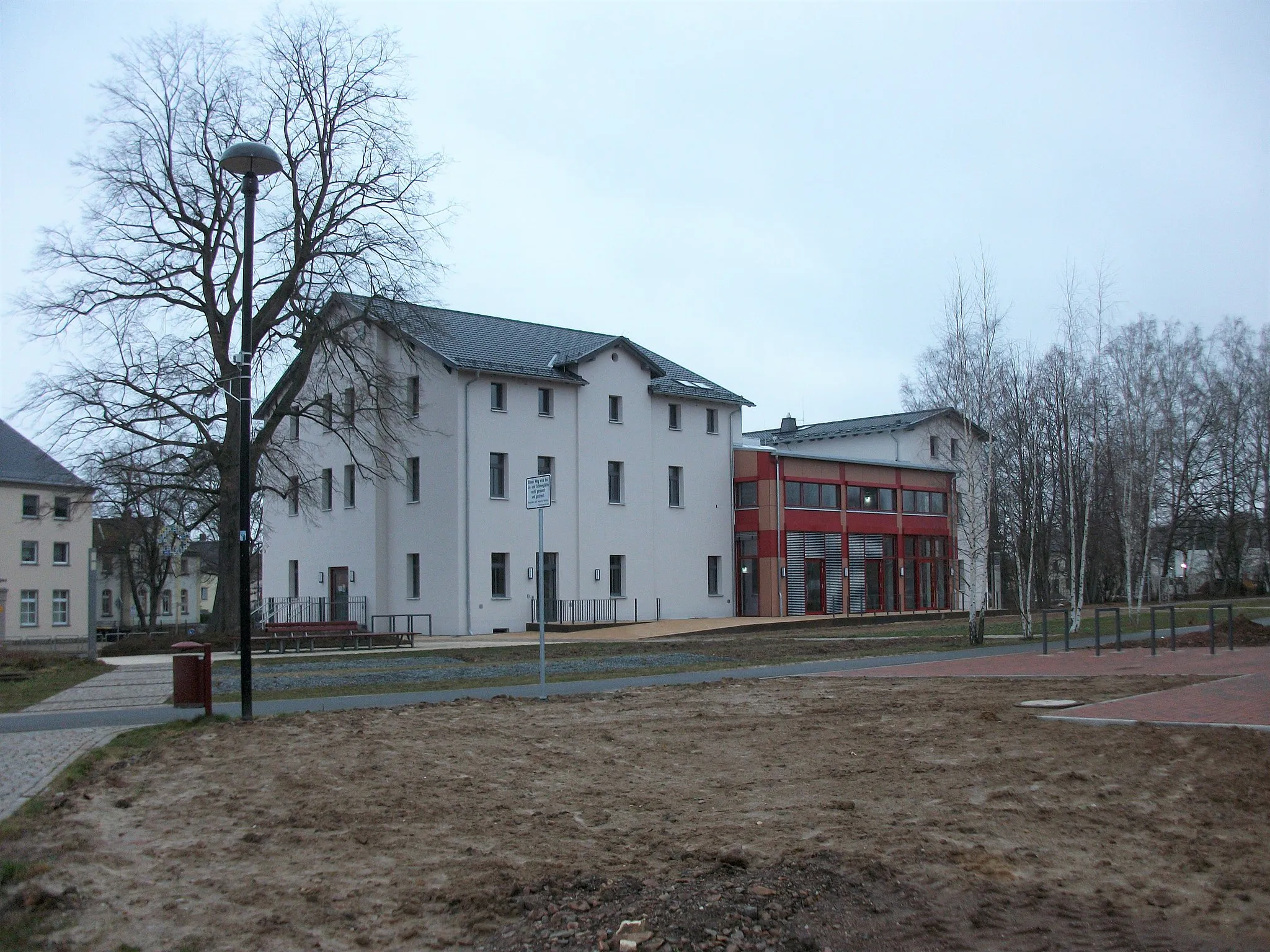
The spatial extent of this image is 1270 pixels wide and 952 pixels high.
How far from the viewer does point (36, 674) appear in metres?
22.4

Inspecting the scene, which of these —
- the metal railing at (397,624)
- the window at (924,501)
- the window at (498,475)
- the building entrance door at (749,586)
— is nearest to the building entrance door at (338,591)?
the metal railing at (397,624)

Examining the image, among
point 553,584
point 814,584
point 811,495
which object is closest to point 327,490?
point 553,584

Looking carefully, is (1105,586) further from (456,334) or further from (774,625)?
(456,334)

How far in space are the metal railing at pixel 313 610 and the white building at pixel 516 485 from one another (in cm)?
27

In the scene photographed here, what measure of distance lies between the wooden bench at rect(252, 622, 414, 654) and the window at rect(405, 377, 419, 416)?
9291 millimetres

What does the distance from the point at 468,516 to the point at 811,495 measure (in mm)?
16275

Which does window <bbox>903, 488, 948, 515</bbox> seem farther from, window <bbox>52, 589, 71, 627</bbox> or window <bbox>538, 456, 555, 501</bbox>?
window <bbox>52, 589, 71, 627</bbox>

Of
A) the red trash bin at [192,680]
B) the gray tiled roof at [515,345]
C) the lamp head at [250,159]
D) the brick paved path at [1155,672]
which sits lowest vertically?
the brick paved path at [1155,672]

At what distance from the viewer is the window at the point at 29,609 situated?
6331cm

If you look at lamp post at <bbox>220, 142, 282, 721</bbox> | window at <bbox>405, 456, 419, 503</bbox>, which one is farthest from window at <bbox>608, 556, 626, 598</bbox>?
lamp post at <bbox>220, 142, 282, 721</bbox>

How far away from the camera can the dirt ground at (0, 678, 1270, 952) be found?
534 centimetres

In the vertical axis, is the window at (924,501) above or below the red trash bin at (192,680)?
above

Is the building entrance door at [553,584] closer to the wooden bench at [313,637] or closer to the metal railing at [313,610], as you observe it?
the metal railing at [313,610]

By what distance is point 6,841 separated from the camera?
22.4ft
